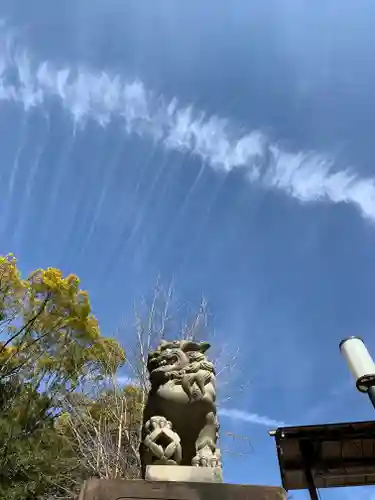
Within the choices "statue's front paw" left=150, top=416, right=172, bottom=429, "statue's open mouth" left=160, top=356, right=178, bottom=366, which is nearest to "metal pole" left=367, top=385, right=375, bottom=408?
"statue's front paw" left=150, top=416, right=172, bottom=429

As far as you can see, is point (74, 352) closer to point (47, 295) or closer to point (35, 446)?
point (47, 295)

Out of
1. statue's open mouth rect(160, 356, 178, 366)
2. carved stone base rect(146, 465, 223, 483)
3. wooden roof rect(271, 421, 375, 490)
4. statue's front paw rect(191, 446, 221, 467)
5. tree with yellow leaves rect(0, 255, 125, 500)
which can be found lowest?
carved stone base rect(146, 465, 223, 483)

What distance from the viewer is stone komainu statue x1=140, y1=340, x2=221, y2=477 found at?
4.00 metres

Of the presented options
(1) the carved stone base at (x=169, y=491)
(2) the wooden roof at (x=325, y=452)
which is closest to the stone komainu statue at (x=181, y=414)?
(1) the carved stone base at (x=169, y=491)

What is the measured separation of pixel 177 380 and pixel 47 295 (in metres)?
8.79

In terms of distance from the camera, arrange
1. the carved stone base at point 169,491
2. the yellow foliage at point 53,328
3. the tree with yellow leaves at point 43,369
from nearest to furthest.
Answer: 1. the carved stone base at point 169,491
2. the tree with yellow leaves at point 43,369
3. the yellow foliage at point 53,328

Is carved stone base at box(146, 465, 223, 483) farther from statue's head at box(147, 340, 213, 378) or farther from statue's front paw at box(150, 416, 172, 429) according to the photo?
statue's head at box(147, 340, 213, 378)

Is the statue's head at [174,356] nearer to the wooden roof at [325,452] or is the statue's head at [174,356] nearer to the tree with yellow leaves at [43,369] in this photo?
the wooden roof at [325,452]

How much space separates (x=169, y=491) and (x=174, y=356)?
1535 millimetres

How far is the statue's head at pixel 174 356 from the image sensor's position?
15.2ft

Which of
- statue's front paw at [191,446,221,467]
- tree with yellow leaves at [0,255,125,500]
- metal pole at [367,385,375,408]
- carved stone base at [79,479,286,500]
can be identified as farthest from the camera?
tree with yellow leaves at [0,255,125,500]

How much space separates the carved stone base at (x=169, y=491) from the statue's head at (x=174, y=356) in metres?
1.26

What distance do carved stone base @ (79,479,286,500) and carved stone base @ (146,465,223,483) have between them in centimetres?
27

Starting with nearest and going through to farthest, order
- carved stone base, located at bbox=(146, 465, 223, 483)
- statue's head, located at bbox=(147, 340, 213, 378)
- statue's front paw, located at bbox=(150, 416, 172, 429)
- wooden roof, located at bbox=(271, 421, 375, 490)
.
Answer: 1. carved stone base, located at bbox=(146, 465, 223, 483)
2. statue's front paw, located at bbox=(150, 416, 172, 429)
3. wooden roof, located at bbox=(271, 421, 375, 490)
4. statue's head, located at bbox=(147, 340, 213, 378)
